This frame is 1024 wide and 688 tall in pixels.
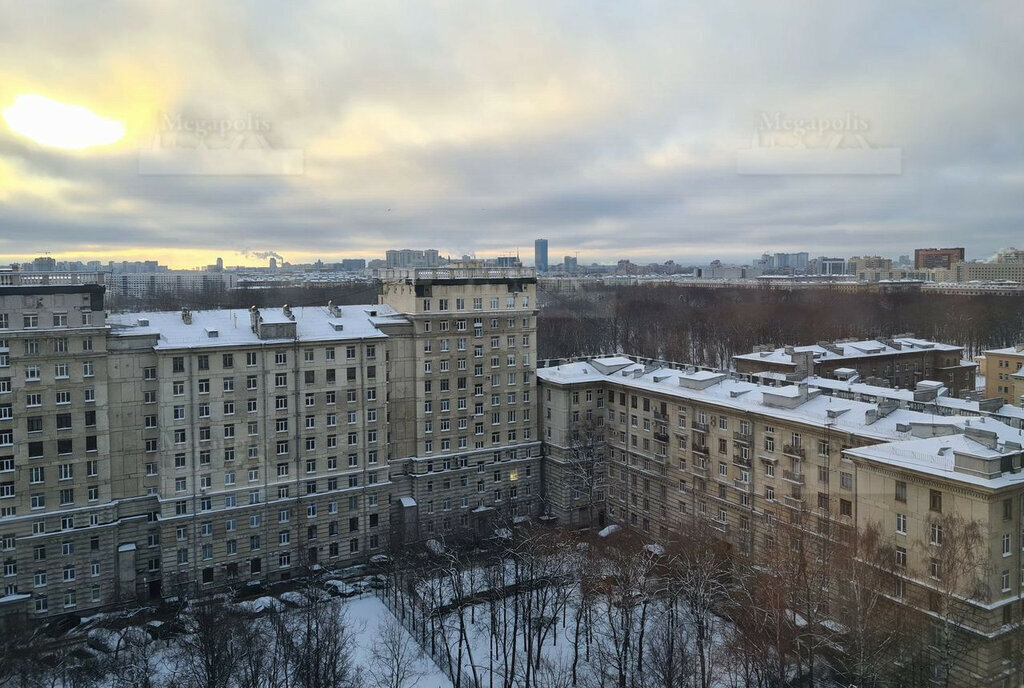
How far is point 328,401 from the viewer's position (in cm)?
1841

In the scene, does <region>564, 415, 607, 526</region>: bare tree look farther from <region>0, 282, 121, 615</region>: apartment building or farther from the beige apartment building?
<region>0, 282, 121, 615</region>: apartment building

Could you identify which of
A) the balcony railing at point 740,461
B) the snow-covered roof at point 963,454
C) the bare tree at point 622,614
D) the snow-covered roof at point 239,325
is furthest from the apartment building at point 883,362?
the snow-covered roof at point 239,325

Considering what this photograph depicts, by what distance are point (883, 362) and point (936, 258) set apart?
44.8 metres

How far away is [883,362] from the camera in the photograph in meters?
28.7

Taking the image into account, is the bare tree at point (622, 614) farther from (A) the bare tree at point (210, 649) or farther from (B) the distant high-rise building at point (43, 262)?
(B) the distant high-rise building at point (43, 262)

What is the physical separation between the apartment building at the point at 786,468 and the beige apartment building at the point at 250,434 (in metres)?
1.97

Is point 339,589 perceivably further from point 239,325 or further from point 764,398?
point 764,398

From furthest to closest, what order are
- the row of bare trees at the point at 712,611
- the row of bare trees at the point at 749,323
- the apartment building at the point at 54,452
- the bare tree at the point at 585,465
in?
1. the row of bare trees at the point at 749,323
2. the bare tree at the point at 585,465
3. the apartment building at the point at 54,452
4. the row of bare trees at the point at 712,611

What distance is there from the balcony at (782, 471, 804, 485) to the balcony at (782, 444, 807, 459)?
363mm

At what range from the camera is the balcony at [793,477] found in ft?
50.8

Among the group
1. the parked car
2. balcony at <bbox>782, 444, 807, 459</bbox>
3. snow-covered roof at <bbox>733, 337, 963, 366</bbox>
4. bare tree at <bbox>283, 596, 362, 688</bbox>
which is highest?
snow-covered roof at <bbox>733, 337, 963, 366</bbox>

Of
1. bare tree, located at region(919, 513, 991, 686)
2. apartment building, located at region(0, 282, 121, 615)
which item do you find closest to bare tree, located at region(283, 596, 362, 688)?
apartment building, located at region(0, 282, 121, 615)

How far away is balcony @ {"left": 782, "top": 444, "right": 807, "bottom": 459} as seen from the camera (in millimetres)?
15492

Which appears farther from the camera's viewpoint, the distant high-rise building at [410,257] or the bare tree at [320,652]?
the distant high-rise building at [410,257]
